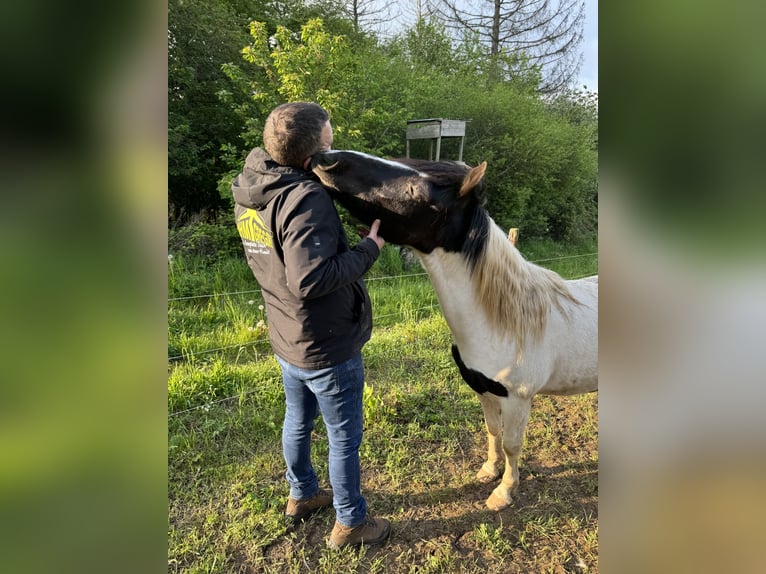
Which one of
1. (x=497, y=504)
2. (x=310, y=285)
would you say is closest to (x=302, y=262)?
(x=310, y=285)

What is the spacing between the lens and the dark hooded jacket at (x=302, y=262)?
163 cm

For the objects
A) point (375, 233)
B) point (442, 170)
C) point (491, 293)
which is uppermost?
point (442, 170)

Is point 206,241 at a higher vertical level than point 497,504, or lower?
higher

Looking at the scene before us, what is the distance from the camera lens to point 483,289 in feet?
6.84

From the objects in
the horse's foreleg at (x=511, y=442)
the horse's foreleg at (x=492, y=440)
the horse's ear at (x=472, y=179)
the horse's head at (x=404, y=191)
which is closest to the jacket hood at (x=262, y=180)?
the horse's head at (x=404, y=191)

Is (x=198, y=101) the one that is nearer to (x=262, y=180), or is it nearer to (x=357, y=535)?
(x=262, y=180)

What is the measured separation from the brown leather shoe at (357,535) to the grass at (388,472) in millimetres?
44

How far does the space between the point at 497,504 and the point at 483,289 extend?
4.14ft

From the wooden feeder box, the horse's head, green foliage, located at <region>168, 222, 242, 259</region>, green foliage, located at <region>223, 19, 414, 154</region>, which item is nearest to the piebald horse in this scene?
the horse's head

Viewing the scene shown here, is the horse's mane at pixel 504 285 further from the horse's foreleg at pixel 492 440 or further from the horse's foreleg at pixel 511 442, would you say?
the horse's foreleg at pixel 492 440

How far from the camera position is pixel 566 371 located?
2.32 metres

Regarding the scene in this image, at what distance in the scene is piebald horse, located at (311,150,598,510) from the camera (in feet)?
6.06
